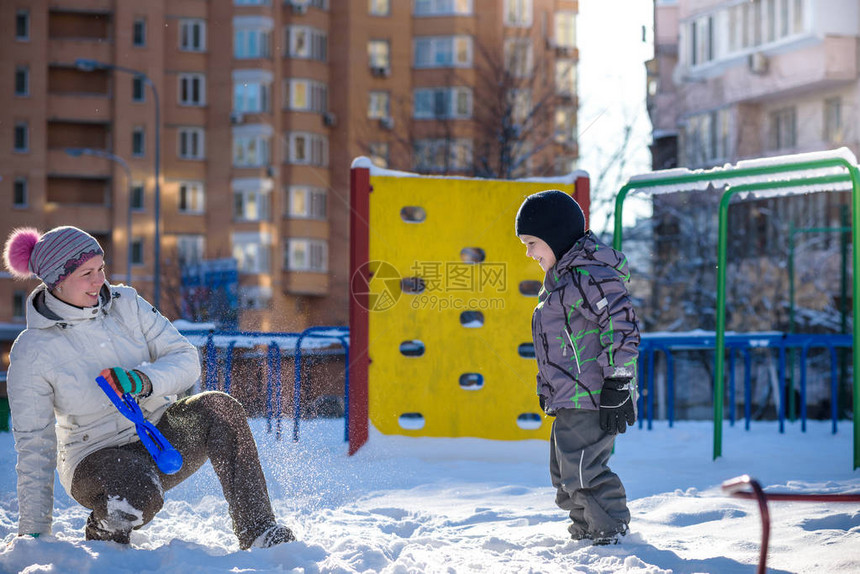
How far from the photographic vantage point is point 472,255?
29.1 ft

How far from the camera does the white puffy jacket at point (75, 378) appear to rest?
3980mm

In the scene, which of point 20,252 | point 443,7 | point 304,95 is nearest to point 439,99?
point 443,7

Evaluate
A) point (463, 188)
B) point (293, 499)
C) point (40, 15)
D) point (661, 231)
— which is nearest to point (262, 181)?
point (40, 15)

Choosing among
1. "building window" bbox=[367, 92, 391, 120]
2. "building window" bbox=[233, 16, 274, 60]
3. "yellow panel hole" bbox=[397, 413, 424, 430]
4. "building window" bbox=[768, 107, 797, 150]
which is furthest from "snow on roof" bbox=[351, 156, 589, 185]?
"building window" bbox=[233, 16, 274, 60]

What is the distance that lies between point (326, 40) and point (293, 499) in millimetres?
40775

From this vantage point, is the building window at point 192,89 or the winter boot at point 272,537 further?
the building window at point 192,89

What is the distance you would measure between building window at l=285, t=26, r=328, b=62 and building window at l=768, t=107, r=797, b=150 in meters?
19.4

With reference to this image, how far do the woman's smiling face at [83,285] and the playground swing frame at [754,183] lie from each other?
13.1 feet

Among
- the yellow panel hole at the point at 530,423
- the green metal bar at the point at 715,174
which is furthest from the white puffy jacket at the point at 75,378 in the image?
the yellow panel hole at the point at 530,423

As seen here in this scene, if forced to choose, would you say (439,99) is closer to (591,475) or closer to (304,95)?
(304,95)

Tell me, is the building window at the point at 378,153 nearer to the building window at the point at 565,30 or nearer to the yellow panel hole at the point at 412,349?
the building window at the point at 565,30

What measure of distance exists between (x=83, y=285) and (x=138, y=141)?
39870 mm

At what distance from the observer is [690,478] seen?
7105 millimetres

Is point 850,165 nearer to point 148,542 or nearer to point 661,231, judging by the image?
point 148,542
